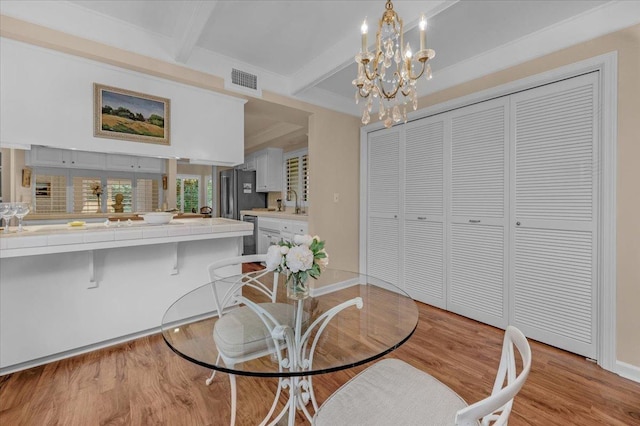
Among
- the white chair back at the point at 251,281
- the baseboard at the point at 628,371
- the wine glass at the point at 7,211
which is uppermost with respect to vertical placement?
the wine glass at the point at 7,211

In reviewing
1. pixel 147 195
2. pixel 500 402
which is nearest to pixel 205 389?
pixel 500 402

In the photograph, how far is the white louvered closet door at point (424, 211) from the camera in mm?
3076

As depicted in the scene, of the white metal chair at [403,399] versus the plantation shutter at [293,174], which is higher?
the plantation shutter at [293,174]

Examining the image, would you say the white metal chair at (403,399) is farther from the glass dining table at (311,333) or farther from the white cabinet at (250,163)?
the white cabinet at (250,163)

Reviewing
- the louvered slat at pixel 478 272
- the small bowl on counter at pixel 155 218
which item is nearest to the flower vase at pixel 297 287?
the small bowl on counter at pixel 155 218

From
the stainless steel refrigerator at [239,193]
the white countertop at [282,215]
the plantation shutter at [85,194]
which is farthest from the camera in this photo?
the stainless steel refrigerator at [239,193]

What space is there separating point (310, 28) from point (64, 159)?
4005 mm

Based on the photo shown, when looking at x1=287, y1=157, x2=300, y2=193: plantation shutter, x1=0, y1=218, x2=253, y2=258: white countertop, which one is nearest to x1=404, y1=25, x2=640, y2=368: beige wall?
x1=0, y1=218, x2=253, y2=258: white countertop

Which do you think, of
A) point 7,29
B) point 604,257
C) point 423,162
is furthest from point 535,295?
point 7,29

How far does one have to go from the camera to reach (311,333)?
1.33 m

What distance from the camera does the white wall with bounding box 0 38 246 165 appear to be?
198 centimetres

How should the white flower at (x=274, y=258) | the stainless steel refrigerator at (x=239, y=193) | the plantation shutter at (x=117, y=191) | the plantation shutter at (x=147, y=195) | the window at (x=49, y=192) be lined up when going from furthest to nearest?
the stainless steel refrigerator at (x=239, y=193), the plantation shutter at (x=147, y=195), the plantation shutter at (x=117, y=191), the window at (x=49, y=192), the white flower at (x=274, y=258)

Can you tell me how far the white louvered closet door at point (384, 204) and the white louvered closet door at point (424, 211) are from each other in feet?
0.45

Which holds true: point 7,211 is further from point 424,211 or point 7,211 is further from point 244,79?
point 424,211
